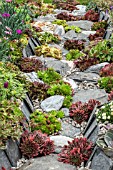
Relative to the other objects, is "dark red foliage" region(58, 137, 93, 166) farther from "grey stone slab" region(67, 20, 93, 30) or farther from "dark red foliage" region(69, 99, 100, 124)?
"grey stone slab" region(67, 20, 93, 30)

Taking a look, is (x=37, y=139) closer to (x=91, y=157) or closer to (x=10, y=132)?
(x=10, y=132)

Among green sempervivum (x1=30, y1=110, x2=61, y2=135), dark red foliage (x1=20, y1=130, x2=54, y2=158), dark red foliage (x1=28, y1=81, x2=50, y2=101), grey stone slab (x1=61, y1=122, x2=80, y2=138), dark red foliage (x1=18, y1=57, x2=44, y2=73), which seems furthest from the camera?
dark red foliage (x1=18, y1=57, x2=44, y2=73)

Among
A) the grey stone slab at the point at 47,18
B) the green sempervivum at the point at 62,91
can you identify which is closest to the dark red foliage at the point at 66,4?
the grey stone slab at the point at 47,18

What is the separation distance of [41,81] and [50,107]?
112cm

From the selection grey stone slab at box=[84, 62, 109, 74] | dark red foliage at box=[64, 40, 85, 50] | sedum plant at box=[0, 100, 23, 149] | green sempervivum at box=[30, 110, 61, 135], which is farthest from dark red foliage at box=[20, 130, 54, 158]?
dark red foliage at box=[64, 40, 85, 50]

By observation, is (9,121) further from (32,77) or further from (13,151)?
(32,77)

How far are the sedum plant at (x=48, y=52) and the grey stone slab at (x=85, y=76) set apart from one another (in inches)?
56.8

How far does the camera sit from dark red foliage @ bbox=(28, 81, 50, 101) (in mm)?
8531

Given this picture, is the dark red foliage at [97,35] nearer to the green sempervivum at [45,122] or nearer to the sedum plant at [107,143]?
the green sempervivum at [45,122]

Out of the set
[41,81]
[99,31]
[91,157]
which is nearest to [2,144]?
[91,157]

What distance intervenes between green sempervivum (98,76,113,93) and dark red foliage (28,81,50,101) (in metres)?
1.43

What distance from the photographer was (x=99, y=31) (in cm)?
1440

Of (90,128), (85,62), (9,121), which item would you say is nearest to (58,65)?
(85,62)

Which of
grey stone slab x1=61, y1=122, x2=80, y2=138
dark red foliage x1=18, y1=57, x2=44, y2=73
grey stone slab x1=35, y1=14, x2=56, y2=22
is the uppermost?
dark red foliage x1=18, y1=57, x2=44, y2=73
